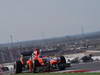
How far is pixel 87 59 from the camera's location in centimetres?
4938

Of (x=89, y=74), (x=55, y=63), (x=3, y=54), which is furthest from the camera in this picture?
(x=3, y=54)

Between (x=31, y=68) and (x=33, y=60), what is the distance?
949mm

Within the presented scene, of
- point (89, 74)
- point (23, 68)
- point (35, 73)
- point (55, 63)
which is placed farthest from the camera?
point (23, 68)

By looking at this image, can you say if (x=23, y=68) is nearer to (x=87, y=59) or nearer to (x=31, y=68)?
(x=31, y=68)

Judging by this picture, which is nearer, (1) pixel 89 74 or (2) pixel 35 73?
(1) pixel 89 74

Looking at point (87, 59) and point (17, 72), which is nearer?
point (17, 72)

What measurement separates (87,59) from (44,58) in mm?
17104

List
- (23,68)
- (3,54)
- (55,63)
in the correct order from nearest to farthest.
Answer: (55,63) → (23,68) → (3,54)

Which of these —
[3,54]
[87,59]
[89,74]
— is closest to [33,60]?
[89,74]

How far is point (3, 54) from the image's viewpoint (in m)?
122

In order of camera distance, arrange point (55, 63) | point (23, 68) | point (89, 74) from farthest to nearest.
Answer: point (23, 68)
point (55, 63)
point (89, 74)

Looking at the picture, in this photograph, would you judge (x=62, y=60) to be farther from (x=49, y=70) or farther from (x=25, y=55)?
(x=25, y=55)

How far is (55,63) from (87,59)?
1727 centimetres

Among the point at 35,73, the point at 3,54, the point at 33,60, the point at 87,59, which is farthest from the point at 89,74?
the point at 3,54
